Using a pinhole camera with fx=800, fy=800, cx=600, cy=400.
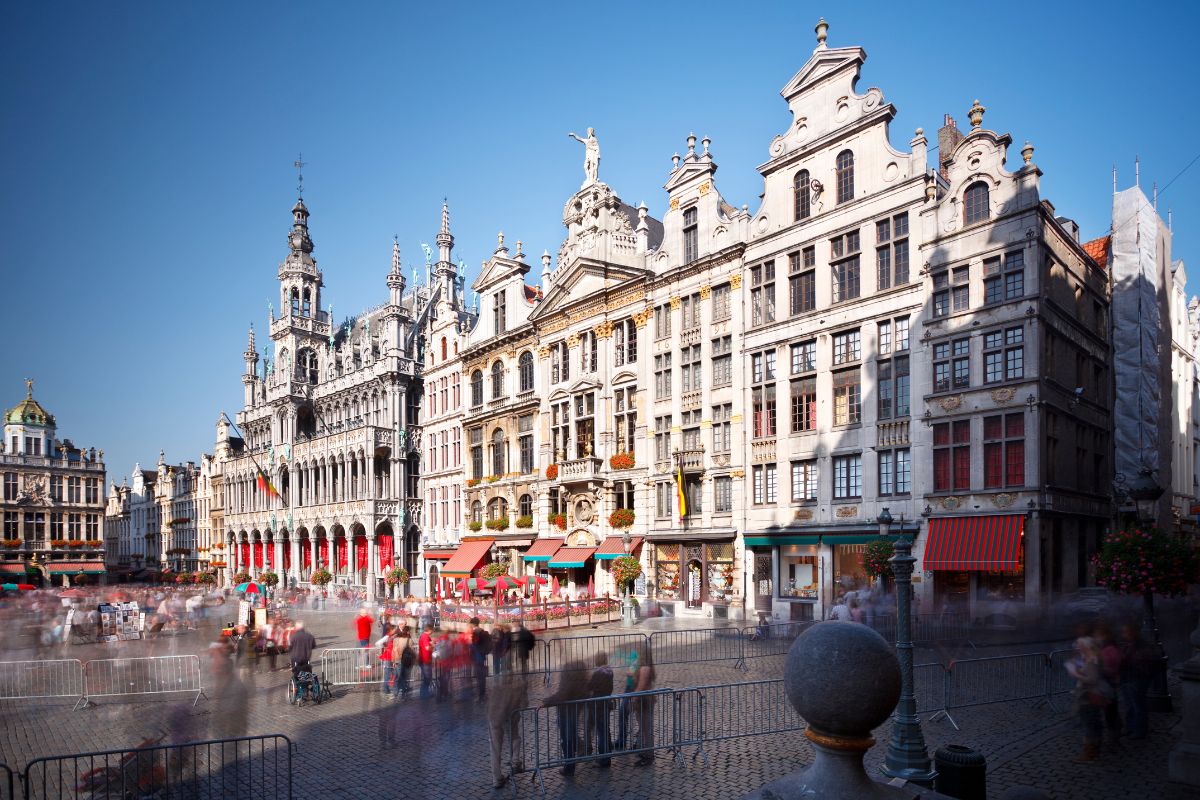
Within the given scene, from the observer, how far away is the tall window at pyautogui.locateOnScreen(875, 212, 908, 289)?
88.7ft

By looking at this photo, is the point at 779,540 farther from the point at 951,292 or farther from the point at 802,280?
the point at 951,292

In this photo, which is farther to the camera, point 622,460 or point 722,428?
point 622,460

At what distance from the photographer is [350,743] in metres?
13.4

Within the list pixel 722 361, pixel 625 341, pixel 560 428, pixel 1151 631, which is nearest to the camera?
pixel 1151 631

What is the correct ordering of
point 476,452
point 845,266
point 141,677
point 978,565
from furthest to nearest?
point 476,452
point 845,266
point 978,565
point 141,677

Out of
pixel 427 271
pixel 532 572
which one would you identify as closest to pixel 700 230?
pixel 532 572

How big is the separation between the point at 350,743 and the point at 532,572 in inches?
1091

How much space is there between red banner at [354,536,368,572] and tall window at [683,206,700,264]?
36189 millimetres

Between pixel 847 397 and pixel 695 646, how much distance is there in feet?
37.1

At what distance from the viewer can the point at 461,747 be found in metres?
12.8

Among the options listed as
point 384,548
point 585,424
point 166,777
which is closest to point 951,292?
point 585,424

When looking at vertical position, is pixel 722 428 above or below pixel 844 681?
above

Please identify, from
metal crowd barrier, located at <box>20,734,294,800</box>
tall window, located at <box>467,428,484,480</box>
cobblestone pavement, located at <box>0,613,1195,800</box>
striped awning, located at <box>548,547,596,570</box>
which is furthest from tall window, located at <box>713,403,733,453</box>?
metal crowd barrier, located at <box>20,734,294,800</box>

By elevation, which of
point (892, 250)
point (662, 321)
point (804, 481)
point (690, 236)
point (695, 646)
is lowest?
point (695, 646)
